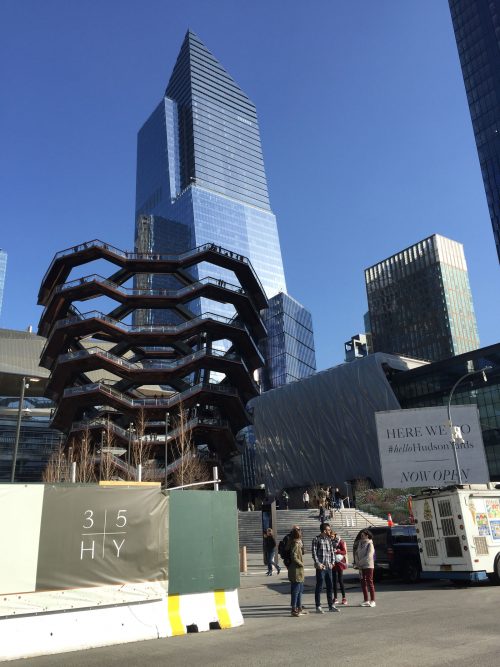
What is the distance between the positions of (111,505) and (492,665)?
6194mm

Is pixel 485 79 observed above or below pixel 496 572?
above

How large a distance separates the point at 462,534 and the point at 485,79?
427ft

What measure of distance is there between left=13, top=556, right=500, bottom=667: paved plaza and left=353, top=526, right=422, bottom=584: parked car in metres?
4.02

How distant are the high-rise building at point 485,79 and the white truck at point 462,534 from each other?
366 feet

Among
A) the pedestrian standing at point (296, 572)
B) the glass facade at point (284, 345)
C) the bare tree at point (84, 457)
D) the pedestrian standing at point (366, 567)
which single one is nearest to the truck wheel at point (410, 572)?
the pedestrian standing at point (366, 567)

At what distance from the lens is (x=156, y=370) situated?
196 ft

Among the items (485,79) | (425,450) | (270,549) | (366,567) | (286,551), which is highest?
(485,79)

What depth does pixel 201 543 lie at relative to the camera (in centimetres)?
1053

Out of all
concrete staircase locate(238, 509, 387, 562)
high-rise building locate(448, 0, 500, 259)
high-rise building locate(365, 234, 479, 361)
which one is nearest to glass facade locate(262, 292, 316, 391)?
high-rise building locate(365, 234, 479, 361)

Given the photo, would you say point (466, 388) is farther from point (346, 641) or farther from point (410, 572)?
point (346, 641)

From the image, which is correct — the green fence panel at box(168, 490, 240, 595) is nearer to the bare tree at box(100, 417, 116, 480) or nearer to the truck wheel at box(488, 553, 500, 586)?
the truck wheel at box(488, 553, 500, 586)

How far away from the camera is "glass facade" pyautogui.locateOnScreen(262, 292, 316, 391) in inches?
5901

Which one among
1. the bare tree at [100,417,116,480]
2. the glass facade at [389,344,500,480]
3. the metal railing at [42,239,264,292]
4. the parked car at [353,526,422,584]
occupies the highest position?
the metal railing at [42,239,264,292]

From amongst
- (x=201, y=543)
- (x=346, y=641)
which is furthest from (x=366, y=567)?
(x=201, y=543)
